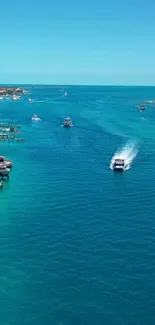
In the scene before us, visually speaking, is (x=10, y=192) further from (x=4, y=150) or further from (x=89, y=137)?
(x=89, y=137)

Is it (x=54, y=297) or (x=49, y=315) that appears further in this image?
(x=54, y=297)

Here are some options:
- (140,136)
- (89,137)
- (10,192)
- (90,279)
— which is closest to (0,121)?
(89,137)

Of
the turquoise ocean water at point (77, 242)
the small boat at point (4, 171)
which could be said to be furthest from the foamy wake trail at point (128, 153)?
the small boat at point (4, 171)

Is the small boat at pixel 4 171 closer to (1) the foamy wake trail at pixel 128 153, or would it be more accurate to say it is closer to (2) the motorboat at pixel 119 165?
(2) the motorboat at pixel 119 165

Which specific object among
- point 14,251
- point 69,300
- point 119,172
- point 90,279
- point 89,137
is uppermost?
point 89,137

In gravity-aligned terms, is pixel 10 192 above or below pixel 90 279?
above

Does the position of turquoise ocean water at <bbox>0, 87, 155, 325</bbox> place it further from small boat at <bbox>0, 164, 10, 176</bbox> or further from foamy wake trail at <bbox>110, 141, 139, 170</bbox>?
small boat at <bbox>0, 164, 10, 176</bbox>

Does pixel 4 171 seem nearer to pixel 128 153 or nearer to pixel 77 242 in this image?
pixel 77 242
